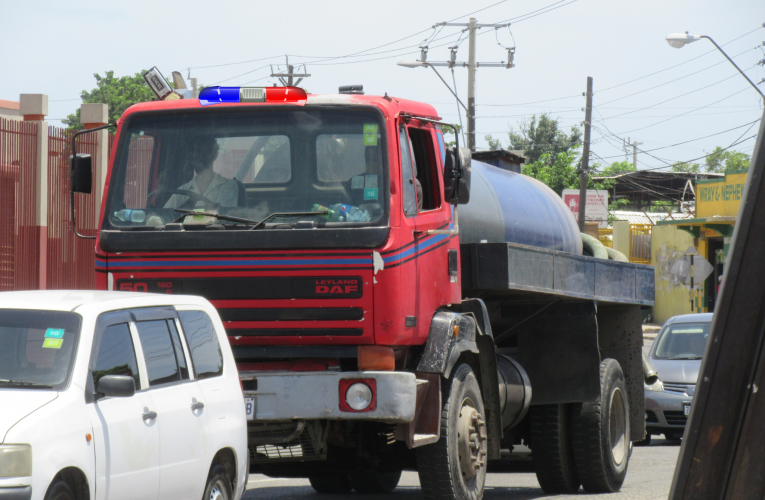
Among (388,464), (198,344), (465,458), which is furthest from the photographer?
(388,464)

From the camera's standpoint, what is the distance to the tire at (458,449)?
23.3ft

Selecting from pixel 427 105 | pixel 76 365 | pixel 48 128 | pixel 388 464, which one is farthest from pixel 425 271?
pixel 48 128

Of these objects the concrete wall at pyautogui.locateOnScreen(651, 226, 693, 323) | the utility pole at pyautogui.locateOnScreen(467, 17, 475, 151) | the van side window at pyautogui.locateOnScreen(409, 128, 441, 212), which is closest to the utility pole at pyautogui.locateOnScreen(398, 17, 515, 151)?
the utility pole at pyautogui.locateOnScreen(467, 17, 475, 151)

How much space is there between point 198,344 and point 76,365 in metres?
1.27

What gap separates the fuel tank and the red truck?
0.44 meters

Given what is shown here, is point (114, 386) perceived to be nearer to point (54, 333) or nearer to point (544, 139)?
point (54, 333)

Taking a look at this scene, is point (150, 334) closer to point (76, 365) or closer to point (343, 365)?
point (76, 365)

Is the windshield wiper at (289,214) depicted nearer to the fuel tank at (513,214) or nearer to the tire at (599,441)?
the fuel tank at (513,214)

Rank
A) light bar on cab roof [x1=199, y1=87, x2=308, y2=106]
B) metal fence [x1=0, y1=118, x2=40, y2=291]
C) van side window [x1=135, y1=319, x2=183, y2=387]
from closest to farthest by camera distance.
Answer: van side window [x1=135, y1=319, x2=183, y2=387] → light bar on cab roof [x1=199, y1=87, x2=308, y2=106] → metal fence [x1=0, y1=118, x2=40, y2=291]

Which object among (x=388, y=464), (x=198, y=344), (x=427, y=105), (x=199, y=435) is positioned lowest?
(x=388, y=464)

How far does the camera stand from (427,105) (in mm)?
7566

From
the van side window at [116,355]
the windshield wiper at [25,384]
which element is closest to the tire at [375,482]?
the van side window at [116,355]

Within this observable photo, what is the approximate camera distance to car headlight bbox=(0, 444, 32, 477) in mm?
4359

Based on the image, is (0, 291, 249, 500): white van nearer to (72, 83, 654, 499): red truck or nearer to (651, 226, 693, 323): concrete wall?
(72, 83, 654, 499): red truck
